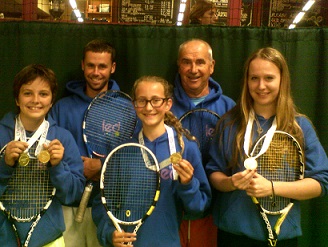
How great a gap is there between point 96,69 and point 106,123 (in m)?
0.40

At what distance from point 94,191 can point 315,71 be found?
198 centimetres

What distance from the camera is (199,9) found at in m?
3.67

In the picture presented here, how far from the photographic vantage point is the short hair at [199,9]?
3654 mm

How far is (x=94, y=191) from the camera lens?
2930 millimetres

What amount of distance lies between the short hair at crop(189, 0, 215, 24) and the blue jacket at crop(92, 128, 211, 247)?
4.88 ft

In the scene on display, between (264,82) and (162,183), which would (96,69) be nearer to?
(162,183)

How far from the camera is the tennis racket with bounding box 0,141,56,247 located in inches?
95.1

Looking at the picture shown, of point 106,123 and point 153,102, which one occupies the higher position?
point 153,102

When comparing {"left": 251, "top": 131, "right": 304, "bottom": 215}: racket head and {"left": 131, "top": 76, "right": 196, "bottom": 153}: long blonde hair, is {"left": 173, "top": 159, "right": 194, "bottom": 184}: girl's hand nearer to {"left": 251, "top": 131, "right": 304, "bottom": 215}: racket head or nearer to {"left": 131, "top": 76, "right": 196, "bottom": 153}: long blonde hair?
{"left": 131, "top": 76, "right": 196, "bottom": 153}: long blonde hair

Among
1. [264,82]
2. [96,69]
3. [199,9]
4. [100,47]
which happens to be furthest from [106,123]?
[199,9]

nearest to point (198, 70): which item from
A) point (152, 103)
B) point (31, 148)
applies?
point (152, 103)

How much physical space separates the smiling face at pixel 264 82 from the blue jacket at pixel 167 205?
0.48 meters

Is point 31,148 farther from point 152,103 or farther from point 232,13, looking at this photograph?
point 232,13

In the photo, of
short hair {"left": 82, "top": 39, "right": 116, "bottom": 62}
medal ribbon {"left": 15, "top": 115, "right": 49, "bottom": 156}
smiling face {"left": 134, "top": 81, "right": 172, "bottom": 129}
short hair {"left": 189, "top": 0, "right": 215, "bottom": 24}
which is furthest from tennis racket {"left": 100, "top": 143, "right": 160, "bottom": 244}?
short hair {"left": 189, "top": 0, "right": 215, "bottom": 24}
